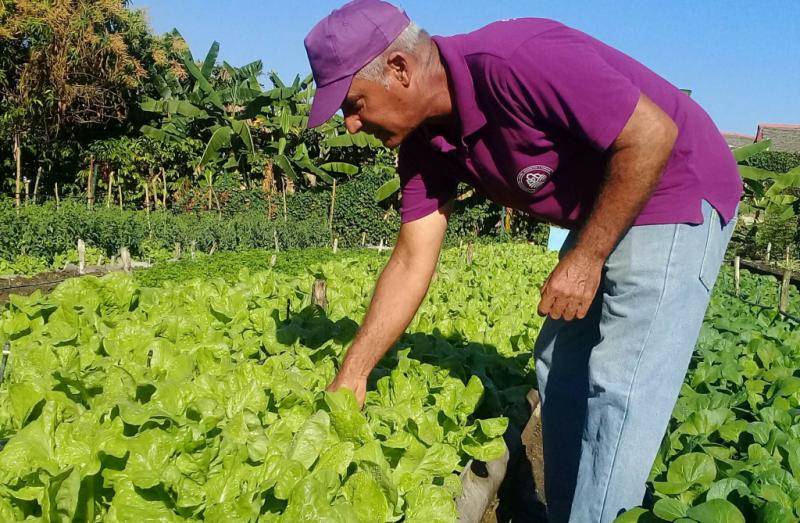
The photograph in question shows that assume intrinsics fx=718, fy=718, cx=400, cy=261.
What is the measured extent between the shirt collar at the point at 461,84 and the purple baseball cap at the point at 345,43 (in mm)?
136

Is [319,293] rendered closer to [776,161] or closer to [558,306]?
[558,306]

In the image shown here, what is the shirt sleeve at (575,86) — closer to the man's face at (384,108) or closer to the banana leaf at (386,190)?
the man's face at (384,108)

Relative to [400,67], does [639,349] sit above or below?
below

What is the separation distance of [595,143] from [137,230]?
1451 cm

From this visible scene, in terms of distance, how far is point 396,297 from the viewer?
2.75m

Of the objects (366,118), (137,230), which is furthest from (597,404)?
(137,230)

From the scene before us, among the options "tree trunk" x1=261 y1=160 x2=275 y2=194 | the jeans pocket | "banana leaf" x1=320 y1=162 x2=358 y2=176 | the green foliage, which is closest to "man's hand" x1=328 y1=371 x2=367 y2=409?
the jeans pocket

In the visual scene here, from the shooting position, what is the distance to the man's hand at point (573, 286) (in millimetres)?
2102

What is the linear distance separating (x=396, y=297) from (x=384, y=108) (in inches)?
34.1

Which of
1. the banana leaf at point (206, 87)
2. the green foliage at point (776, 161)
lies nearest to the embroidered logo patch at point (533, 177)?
the banana leaf at point (206, 87)

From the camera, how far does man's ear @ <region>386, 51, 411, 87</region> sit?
204 cm

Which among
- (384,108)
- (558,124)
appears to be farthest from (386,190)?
(558,124)

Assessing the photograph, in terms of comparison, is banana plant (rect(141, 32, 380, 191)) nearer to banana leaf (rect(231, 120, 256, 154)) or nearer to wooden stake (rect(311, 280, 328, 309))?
banana leaf (rect(231, 120, 256, 154))

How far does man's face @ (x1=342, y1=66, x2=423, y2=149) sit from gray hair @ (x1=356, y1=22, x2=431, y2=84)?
17 mm
